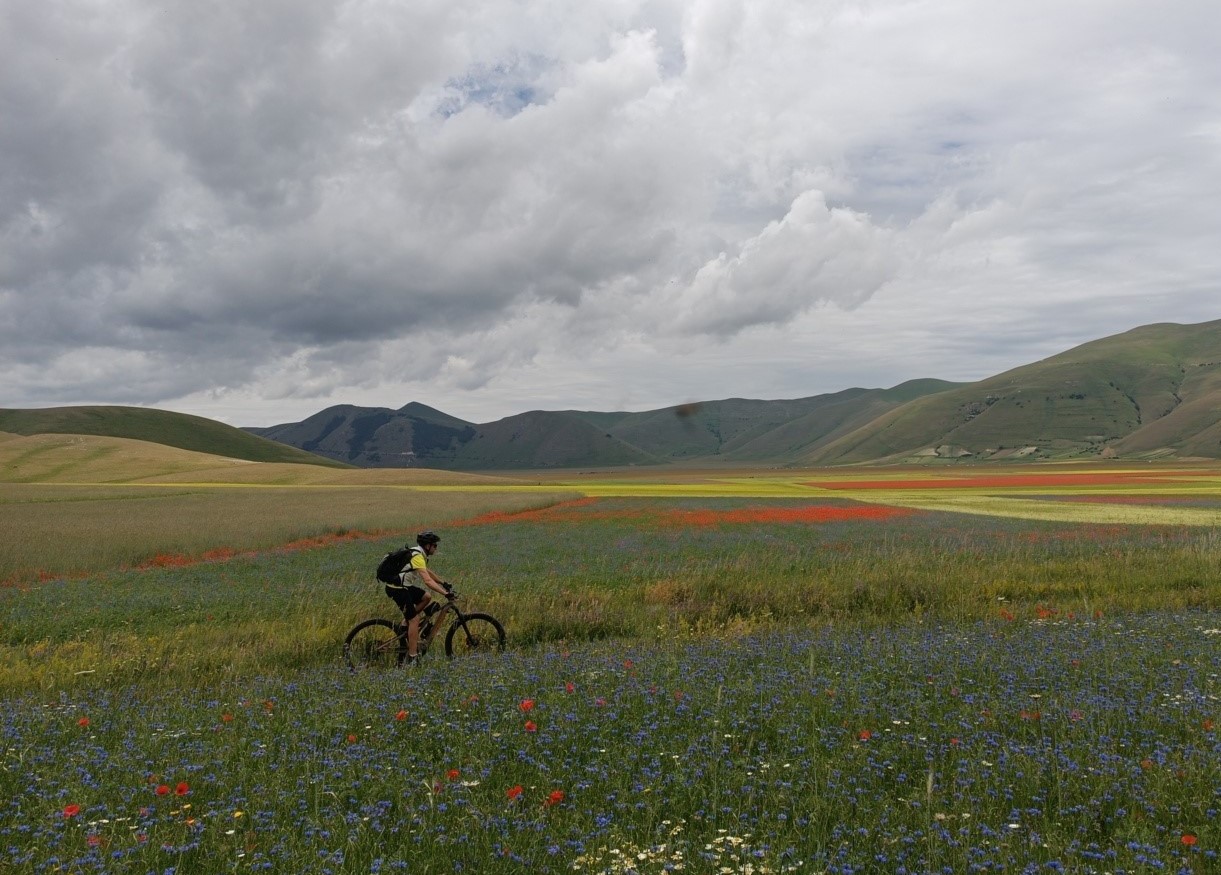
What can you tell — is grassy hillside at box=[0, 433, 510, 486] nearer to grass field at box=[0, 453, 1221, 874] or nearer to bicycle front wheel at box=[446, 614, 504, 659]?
grass field at box=[0, 453, 1221, 874]

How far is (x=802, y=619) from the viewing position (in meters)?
15.3

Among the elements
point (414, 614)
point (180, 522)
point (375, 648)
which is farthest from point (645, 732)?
point (180, 522)

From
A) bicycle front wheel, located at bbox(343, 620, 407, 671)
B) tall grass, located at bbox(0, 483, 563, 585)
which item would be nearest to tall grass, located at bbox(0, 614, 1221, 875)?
bicycle front wheel, located at bbox(343, 620, 407, 671)

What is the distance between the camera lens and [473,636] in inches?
522

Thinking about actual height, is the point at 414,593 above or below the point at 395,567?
below

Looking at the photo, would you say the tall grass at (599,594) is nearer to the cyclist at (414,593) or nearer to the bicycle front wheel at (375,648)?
the bicycle front wheel at (375,648)

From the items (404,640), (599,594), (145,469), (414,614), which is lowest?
(599,594)

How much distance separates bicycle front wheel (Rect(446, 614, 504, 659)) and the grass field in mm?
608

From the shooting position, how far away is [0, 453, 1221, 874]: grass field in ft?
17.3

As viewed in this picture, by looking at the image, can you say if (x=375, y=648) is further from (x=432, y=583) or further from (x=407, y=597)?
(x=432, y=583)

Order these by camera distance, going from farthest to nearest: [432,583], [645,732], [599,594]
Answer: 1. [599,594]
2. [432,583]
3. [645,732]

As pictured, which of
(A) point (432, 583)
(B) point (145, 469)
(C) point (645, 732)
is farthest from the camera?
(B) point (145, 469)

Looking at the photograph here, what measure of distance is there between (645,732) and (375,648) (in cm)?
701

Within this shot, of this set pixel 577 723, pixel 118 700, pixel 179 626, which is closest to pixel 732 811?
pixel 577 723
